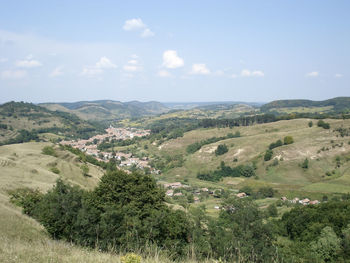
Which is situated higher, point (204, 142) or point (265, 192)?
point (204, 142)

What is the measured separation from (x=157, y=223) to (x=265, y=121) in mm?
190617

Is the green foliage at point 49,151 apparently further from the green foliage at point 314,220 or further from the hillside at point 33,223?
the green foliage at point 314,220

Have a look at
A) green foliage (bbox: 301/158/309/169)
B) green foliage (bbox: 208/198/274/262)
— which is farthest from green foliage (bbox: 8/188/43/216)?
green foliage (bbox: 301/158/309/169)

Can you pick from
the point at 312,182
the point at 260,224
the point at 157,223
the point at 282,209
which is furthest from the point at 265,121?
the point at 157,223

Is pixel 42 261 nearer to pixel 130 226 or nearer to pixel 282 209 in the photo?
pixel 130 226

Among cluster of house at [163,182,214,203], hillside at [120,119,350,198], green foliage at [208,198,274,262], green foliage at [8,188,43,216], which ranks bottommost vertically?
cluster of house at [163,182,214,203]

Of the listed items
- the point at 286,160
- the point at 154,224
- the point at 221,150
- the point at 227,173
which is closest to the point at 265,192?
the point at 286,160

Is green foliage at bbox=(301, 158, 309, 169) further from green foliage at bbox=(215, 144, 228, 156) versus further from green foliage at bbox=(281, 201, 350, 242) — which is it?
green foliage at bbox=(281, 201, 350, 242)

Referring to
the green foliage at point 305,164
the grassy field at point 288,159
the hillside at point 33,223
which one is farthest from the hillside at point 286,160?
the hillside at point 33,223

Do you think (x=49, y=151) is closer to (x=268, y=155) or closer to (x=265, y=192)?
(x=265, y=192)

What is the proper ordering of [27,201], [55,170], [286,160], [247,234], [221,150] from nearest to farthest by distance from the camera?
[27,201]
[247,234]
[55,170]
[286,160]
[221,150]

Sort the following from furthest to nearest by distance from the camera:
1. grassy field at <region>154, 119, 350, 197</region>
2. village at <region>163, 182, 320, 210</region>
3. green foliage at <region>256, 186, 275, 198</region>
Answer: grassy field at <region>154, 119, 350, 197</region> < green foliage at <region>256, 186, 275, 198</region> < village at <region>163, 182, 320, 210</region>

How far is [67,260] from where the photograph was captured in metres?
6.04

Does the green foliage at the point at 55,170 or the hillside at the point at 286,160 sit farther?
the hillside at the point at 286,160
